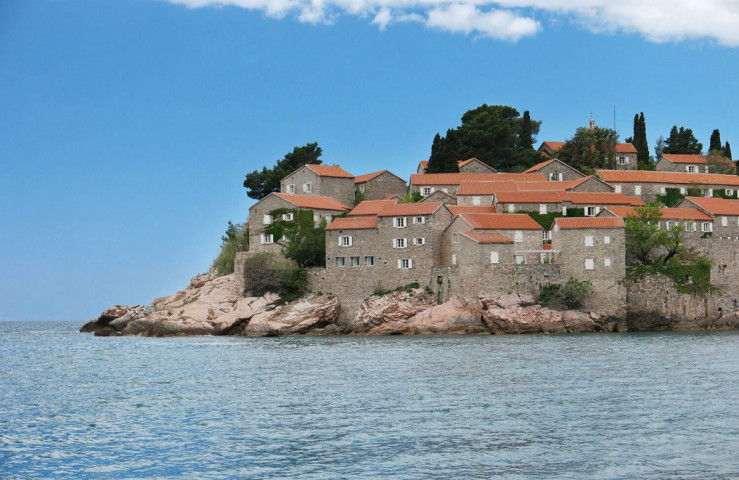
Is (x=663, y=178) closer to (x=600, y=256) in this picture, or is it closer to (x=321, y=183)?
(x=600, y=256)

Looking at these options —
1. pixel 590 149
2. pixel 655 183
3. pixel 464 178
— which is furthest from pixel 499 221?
pixel 590 149

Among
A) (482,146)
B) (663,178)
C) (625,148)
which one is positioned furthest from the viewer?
(625,148)

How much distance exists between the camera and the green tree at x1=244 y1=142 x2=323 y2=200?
87312mm

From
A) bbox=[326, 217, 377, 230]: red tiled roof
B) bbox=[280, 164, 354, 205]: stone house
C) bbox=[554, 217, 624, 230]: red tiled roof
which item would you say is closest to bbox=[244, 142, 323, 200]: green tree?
bbox=[280, 164, 354, 205]: stone house

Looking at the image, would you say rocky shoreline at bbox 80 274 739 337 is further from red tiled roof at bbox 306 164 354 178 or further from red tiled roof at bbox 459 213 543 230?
red tiled roof at bbox 306 164 354 178

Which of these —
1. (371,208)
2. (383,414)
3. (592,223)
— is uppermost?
(371,208)

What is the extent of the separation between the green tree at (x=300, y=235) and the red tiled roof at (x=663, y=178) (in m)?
26.9

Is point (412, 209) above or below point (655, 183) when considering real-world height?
below

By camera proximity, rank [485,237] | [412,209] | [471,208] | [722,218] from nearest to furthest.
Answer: [485,237], [412,209], [471,208], [722,218]

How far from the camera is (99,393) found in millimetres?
34750

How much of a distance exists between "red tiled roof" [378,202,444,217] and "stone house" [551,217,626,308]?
9257 millimetres

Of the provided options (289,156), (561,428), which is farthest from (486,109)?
(561,428)

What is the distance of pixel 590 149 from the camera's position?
3548 inches

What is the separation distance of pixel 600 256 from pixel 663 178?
24.1 metres
